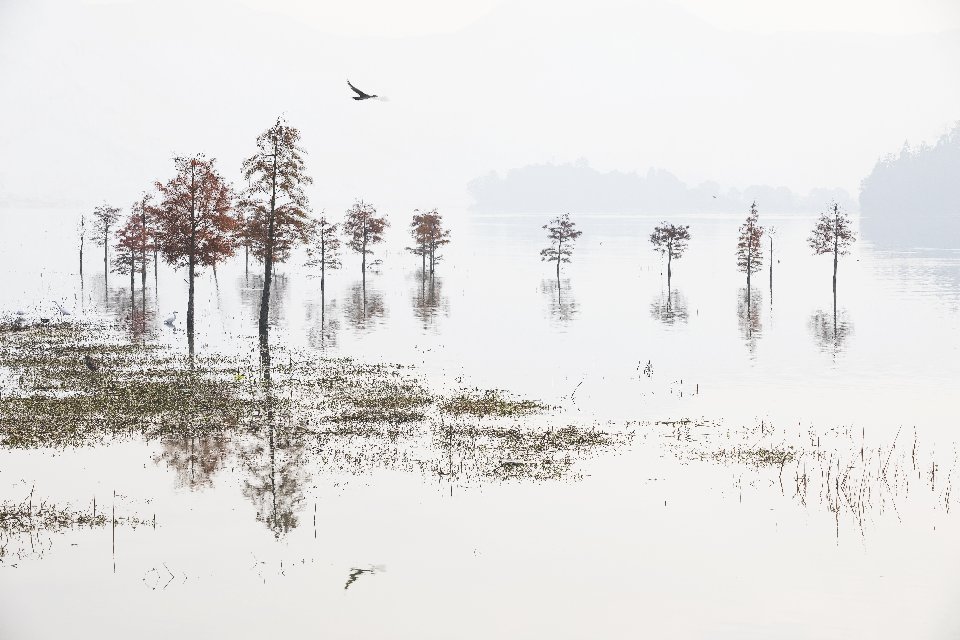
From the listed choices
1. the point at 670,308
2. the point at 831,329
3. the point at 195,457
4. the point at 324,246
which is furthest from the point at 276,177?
the point at 324,246

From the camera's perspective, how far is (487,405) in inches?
1423

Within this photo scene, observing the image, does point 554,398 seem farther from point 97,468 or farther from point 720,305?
point 720,305

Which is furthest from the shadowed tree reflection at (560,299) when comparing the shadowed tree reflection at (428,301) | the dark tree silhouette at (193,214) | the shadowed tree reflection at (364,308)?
the dark tree silhouette at (193,214)

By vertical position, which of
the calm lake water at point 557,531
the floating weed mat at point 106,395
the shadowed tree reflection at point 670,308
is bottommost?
the calm lake water at point 557,531

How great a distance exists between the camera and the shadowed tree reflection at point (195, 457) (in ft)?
81.3

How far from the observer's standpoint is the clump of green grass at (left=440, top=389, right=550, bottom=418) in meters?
34.6

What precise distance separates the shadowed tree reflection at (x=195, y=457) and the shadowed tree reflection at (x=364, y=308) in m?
36.7

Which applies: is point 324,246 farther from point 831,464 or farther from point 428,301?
point 831,464

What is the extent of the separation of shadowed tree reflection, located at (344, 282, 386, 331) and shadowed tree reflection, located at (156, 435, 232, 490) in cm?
3670

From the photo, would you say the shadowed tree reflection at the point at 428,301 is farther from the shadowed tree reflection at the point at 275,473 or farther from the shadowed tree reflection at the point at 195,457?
the shadowed tree reflection at the point at 195,457

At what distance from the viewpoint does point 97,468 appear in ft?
83.1

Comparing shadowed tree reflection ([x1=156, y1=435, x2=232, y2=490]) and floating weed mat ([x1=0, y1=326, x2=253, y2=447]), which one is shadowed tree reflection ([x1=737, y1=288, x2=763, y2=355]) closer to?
floating weed mat ([x1=0, y1=326, x2=253, y2=447])

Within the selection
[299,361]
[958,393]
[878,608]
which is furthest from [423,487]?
[958,393]

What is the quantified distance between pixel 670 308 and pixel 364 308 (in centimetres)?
2723
